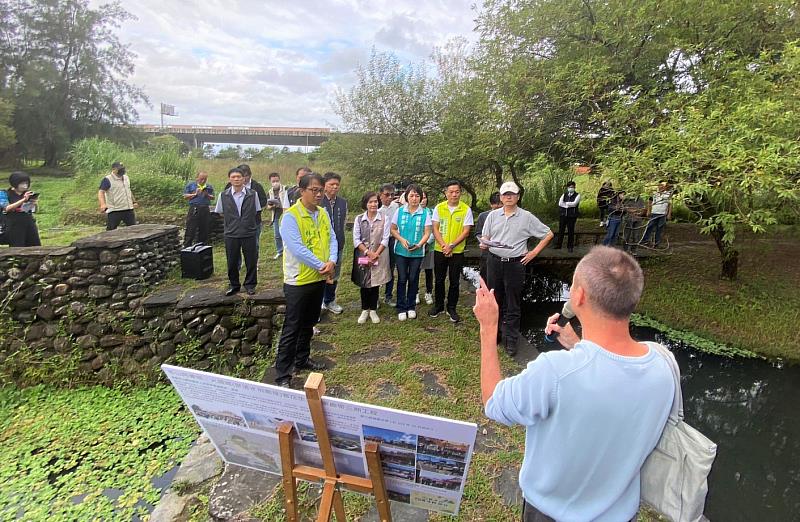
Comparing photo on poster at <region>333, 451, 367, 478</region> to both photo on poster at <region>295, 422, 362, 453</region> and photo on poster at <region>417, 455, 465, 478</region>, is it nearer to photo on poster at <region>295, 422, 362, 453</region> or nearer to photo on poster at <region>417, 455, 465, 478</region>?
photo on poster at <region>295, 422, 362, 453</region>

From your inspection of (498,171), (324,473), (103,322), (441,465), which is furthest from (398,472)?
(498,171)

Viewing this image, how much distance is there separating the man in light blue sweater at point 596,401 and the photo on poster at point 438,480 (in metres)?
0.39

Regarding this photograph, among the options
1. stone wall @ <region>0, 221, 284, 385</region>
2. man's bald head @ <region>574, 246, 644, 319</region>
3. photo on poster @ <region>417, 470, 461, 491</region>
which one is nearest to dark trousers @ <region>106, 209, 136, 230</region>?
stone wall @ <region>0, 221, 284, 385</region>

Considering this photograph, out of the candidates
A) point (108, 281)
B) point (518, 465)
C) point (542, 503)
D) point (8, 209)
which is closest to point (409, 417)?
point (542, 503)

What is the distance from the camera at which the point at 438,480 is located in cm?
164

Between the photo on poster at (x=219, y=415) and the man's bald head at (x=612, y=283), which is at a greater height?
the man's bald head at (x=612, y=283)

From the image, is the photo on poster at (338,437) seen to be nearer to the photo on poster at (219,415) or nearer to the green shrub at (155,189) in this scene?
the photo on poster at (219,415)

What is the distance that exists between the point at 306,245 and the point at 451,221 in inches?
76.5

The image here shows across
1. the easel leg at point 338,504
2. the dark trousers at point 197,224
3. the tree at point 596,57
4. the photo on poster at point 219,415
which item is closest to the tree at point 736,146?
the tree at point 596,57

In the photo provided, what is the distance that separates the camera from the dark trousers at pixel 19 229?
5.86 m

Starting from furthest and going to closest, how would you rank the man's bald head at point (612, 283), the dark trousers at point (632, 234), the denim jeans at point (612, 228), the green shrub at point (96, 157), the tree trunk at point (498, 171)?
the green shrub at point (96, 157) → the tree trunk at point (498, 171) → the dark trousers at point (632, 234) → the denim jeans at point (612, 228) → the man's bald head at point (612, 283)

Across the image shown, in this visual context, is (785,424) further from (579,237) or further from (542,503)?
(579,237)

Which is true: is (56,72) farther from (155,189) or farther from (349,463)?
(349,463)

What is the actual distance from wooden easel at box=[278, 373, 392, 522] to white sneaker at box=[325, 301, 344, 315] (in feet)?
12.3
